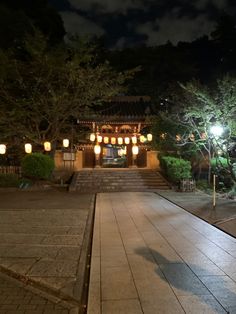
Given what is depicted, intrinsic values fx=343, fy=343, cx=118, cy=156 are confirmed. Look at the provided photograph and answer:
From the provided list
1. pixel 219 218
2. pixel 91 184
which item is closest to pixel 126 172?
pixel 91 184

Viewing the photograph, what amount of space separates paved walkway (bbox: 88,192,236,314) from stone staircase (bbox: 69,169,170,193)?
33.2 feet

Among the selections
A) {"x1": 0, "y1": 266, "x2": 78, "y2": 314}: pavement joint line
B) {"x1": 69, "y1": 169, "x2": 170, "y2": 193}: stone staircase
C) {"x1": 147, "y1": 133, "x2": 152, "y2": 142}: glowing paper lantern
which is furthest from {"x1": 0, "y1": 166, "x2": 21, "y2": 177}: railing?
{"x1": 0, "y1": 266, "x2": 78, "y2": 314}: pavement joint line

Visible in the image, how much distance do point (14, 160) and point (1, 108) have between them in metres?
6.03

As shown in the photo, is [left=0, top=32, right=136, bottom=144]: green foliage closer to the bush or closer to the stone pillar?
the bush

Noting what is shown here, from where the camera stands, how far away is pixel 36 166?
22.5 metres

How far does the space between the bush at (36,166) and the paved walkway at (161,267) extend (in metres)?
11.6

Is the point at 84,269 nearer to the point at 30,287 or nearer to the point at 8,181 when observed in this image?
the point at 30,287

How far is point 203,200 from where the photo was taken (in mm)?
16391

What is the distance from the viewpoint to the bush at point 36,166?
22.5 m

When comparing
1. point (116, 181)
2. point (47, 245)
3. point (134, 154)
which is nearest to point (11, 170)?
point (116, 181)

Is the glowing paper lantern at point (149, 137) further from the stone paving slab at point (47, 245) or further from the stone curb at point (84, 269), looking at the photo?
the stone curb at point (84, 269)

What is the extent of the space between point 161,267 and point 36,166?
1712cm

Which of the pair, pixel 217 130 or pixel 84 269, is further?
pixel 217 130

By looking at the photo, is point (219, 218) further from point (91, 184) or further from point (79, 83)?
point (79, 83)
